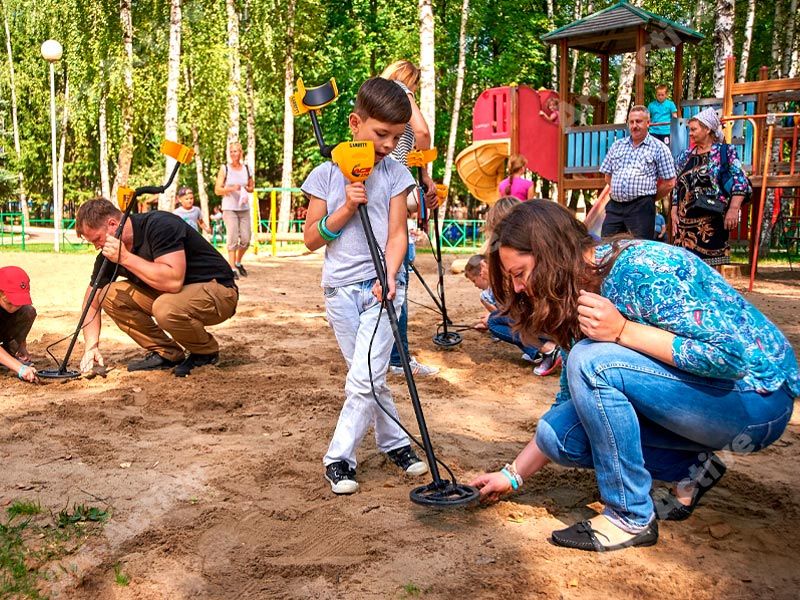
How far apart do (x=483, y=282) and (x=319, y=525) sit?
8.39ft

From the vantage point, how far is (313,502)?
301 cm

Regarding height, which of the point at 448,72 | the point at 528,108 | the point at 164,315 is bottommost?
the point at 164,315

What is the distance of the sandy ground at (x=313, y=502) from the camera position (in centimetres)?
240

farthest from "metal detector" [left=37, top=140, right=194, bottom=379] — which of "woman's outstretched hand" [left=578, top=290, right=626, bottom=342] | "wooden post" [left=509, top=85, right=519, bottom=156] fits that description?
"wooden post" [left=509, top=85, right=519, bottom=156]

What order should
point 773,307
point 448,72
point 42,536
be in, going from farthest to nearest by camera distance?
1. point 448,72
2. point 773,307
3. point 42,536

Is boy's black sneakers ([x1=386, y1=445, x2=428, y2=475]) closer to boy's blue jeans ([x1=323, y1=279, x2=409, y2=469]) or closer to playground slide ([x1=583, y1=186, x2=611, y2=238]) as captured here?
boy's blue jeans ([x1=323, y1=279, x2=409, y2=469])

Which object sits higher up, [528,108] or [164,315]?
[528,108]

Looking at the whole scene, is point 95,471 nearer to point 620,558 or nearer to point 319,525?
point 319,525

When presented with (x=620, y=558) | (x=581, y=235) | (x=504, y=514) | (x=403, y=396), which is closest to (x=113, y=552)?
(x=504, y=514)

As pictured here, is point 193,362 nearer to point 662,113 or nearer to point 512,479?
point 512,479

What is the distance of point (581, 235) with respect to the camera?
2.48m

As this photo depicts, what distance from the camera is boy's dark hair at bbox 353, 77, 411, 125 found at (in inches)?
121

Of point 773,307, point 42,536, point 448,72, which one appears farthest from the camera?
point 448,72

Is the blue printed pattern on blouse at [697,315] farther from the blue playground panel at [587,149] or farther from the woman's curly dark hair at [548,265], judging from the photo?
the blue playground panel at [587,149]
